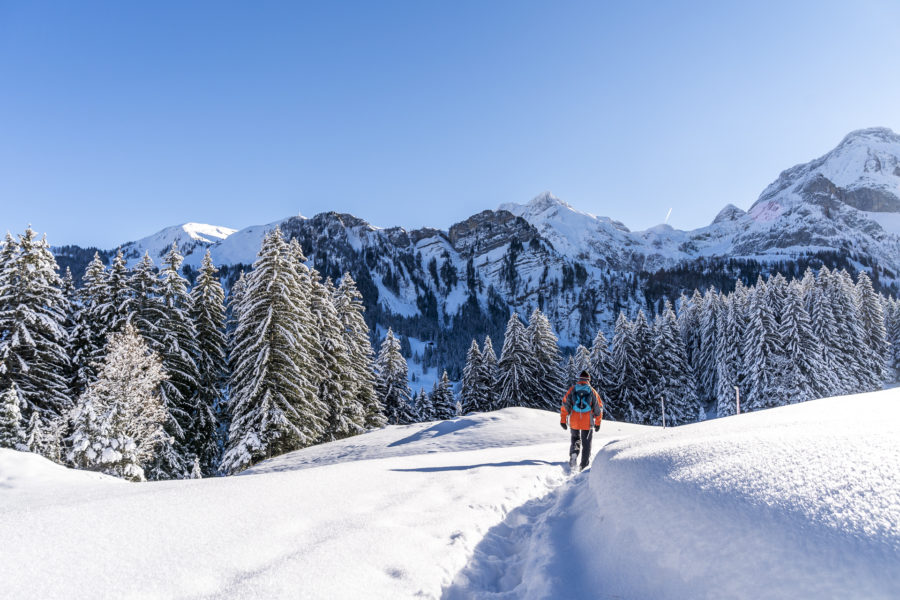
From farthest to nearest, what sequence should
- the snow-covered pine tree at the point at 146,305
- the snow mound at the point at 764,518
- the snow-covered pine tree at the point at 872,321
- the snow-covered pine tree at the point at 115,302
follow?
the snow-covered pine tree at the point at 872,321 → the snow-covered pine tree at the point at 115,302 → the snow-covered pine tree at the point at 146,305 → the snow mound at the point at 764,518

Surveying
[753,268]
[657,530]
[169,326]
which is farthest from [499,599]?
[753,268]

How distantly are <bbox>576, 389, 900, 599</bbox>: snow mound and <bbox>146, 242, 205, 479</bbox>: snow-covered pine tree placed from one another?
2074cm

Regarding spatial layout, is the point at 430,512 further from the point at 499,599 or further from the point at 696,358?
the point at 696,358

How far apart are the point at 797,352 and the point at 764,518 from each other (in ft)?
119

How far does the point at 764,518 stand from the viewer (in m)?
2.58

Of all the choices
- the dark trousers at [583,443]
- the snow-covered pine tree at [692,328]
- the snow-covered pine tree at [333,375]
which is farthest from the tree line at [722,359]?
the dark trousers at [583,443]

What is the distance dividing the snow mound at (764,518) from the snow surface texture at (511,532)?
1cm

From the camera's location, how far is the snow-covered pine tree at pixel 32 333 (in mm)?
18188


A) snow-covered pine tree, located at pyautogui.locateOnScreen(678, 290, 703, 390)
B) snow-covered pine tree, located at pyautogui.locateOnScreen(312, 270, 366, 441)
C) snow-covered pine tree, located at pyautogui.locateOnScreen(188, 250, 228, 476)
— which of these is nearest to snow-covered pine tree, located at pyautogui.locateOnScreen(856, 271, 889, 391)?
snow-covered pine tree, located at pyautogui.locateOnScreen(678, 290, 703, 390)

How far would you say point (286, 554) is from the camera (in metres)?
3.48

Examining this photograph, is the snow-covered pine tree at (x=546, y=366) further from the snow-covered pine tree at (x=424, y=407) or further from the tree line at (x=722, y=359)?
the snow-covered pine tree at (x=424, y=407)

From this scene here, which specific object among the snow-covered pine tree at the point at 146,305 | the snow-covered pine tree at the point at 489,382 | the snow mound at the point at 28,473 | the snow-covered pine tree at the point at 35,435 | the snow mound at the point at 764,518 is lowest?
the snow-covered pine tree at the point at 489,382

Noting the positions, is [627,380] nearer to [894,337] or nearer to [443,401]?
[443,401]

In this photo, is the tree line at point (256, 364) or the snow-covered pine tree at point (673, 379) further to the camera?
the snow-covered pine tree at point (673, 379)
